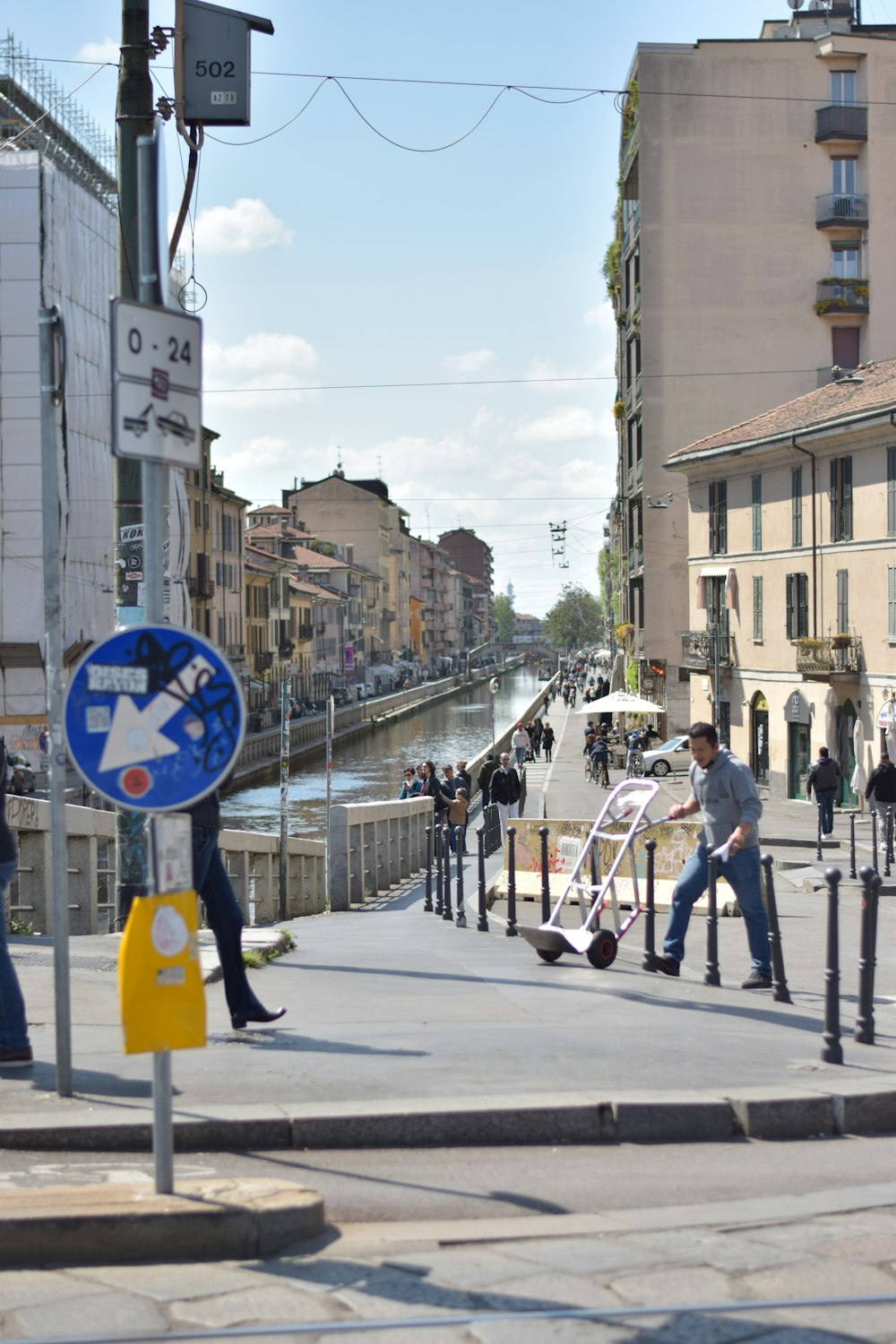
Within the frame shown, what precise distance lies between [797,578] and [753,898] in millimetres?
31278

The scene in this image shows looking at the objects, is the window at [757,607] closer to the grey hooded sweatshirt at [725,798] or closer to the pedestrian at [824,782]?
the pedestrian at [824,782]

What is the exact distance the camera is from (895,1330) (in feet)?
13.8

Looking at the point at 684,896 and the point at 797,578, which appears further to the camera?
the point at 797,578

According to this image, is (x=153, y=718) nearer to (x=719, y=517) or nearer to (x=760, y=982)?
(x=760, y=982)

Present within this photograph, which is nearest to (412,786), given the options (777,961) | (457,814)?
(457,814)

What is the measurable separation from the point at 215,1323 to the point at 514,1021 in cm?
369

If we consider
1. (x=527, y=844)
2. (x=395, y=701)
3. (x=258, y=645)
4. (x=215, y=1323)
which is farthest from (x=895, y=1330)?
(x=395, y=701)

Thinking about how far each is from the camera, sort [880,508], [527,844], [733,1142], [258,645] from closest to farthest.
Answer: [733,1142] → [527,844] → [880,508] → [258,645]

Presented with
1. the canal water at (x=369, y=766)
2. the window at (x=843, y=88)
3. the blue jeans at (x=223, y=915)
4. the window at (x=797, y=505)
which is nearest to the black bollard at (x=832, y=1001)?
the blue jeans at (x=223, y=915)

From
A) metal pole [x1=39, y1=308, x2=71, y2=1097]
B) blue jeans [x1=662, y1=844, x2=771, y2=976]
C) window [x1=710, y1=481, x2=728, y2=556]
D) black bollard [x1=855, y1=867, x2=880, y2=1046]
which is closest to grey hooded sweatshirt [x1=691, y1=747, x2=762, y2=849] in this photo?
blue jeans [x1=662, y1=844, x2=771, y2=976]

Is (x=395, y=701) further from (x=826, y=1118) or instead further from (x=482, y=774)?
(x=826, y=1118)

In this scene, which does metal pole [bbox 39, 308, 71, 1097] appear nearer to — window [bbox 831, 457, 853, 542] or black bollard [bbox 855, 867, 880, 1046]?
black bollard [bbox 855, 867, 880, 1046]

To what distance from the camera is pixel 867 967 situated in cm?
768

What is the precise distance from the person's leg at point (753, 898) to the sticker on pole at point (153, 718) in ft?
17.8
